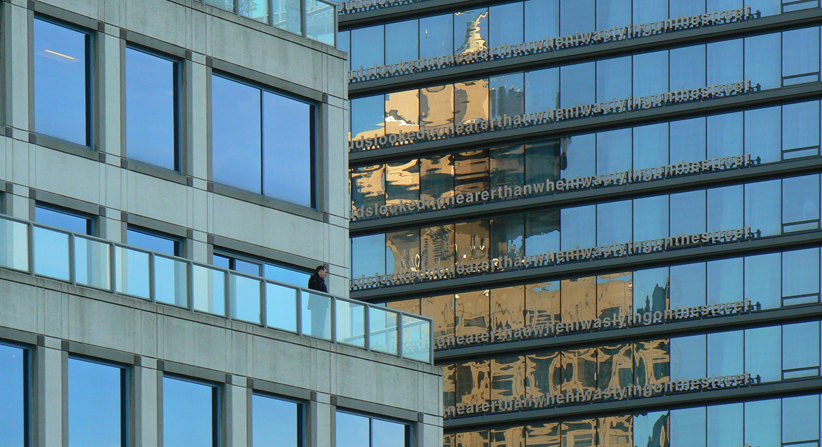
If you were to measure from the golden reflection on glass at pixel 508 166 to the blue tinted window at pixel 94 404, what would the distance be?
52.6 meters

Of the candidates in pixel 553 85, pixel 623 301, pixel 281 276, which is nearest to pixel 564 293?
pixel 623 301

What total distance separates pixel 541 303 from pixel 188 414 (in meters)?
50.4

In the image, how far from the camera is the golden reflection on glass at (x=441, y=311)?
89.1m

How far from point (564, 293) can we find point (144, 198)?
47.1 m

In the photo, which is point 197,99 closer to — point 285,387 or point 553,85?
point 285,387

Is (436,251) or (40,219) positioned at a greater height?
(436,251)

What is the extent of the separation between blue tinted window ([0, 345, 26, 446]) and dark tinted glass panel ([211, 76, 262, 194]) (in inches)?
344

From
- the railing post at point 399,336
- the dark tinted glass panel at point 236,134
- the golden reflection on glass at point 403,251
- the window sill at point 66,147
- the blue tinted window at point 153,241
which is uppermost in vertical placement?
the golden reflection on glass at point 403,251

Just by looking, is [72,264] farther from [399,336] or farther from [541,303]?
[541,303]

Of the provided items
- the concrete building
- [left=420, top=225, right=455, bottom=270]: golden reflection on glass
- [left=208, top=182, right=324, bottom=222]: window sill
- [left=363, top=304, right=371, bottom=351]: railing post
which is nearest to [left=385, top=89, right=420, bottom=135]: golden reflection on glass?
[left=420, top=225, right=455, bottom=270]: golden reflection on glass

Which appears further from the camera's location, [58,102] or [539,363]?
[539,363]

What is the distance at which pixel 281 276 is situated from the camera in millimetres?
43812

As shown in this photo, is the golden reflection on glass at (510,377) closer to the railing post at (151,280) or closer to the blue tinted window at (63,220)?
the blue tinted window at (63,220)

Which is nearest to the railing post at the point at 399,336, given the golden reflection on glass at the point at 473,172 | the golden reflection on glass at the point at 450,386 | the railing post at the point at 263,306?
the railing post at the point at 263,306
